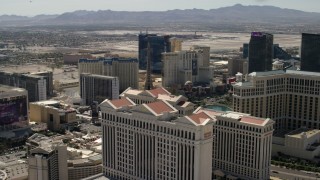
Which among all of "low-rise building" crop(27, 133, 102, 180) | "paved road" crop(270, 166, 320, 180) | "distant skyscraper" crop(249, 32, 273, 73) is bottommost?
"paved road" crop(270, 166, 320, 180)

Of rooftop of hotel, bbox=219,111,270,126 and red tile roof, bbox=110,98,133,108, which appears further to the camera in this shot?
rooftop of hotel, bbox=219,111,270,126

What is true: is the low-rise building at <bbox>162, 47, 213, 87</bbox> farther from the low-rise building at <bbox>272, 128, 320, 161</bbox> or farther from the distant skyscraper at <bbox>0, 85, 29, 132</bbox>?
the low-rise building at <bbox>272, 128, 320, 161</bbox>

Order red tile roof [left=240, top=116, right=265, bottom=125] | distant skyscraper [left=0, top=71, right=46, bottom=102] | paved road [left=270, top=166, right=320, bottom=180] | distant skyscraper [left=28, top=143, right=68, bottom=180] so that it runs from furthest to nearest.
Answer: distant skyscraper [left=0, top=71, right=46, bottom=102]
paved road [left=270, top=166, right=320, bottom=180]
red tile roof [left=240, top=116, right=265, bottom=125]
distant skyscraper [left=28, top=143, right=68, bottom=180]

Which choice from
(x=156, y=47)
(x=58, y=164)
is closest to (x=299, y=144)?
(x=58, y=164)

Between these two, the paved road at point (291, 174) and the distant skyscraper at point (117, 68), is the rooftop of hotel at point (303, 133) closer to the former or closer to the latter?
the paved road at point (291, 174)

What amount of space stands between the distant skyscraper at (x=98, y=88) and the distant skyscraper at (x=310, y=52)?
1665 inches

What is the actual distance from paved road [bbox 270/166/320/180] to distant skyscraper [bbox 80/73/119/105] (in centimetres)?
4855

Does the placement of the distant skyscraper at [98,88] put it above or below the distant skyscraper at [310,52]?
below

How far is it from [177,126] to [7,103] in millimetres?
46923

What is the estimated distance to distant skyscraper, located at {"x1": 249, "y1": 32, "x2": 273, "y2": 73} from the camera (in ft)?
370

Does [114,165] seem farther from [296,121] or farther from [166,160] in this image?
[296,121]

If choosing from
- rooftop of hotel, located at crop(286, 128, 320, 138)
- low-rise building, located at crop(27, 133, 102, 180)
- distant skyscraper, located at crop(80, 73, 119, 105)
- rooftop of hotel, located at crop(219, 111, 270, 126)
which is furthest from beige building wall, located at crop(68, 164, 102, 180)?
distant skyscraper, located at crop(80, 73, 119, 105)

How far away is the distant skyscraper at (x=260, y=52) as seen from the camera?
4441 inches

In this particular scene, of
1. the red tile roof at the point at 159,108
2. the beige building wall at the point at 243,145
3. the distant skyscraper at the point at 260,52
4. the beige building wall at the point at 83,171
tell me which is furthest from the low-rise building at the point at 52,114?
the distant skyscraper at the point at 260,52
